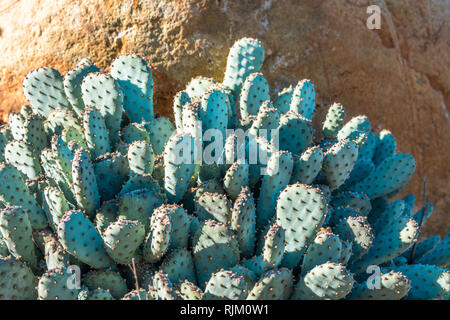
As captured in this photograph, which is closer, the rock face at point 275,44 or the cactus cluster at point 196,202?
the cactus cluster at point 196,202

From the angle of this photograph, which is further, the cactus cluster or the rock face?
the rock face

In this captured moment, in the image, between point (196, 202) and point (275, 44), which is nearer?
point (196, 202)

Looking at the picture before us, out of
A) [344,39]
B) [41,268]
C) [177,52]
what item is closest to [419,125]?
[344,39]

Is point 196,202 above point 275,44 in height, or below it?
below
